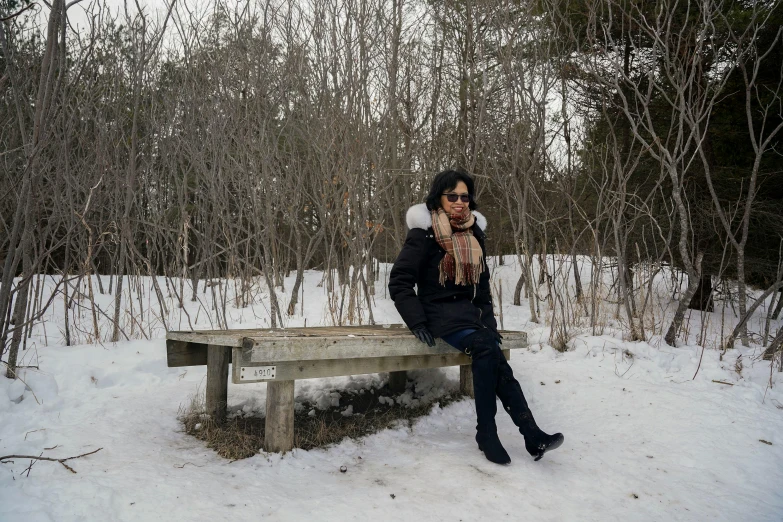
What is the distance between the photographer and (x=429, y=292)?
9.79 feet

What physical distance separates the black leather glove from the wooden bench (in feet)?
0.27

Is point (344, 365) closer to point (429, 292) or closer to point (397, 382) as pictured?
point (429, 292)

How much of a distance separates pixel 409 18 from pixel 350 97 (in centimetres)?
262

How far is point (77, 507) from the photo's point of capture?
1901 millimetres

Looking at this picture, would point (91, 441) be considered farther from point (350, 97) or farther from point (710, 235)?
point (710, 235)

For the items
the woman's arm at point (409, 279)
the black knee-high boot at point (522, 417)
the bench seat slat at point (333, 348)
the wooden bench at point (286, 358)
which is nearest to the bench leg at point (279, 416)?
the wooden bench at point (286, 358)

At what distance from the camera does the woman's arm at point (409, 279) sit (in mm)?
2820

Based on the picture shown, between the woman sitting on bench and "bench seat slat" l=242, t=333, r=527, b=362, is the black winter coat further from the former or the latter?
"bench seat slat" l=242, t=333, r=527, b=362

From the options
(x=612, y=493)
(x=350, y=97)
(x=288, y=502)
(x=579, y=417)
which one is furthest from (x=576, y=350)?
(x=350, y=97)

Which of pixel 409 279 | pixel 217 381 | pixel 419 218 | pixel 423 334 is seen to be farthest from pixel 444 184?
pixel 217 381

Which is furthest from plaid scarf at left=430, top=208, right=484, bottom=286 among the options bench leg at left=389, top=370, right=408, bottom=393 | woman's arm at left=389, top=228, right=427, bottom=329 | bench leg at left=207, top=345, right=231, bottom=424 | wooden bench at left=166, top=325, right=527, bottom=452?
bench leg at left=207, top=345, right=231, bottom=424

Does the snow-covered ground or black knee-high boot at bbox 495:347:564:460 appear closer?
the snow-covered ground

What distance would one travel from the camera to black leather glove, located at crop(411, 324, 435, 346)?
2770 millimetres

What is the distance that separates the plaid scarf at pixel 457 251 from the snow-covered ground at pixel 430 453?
3.00ft
